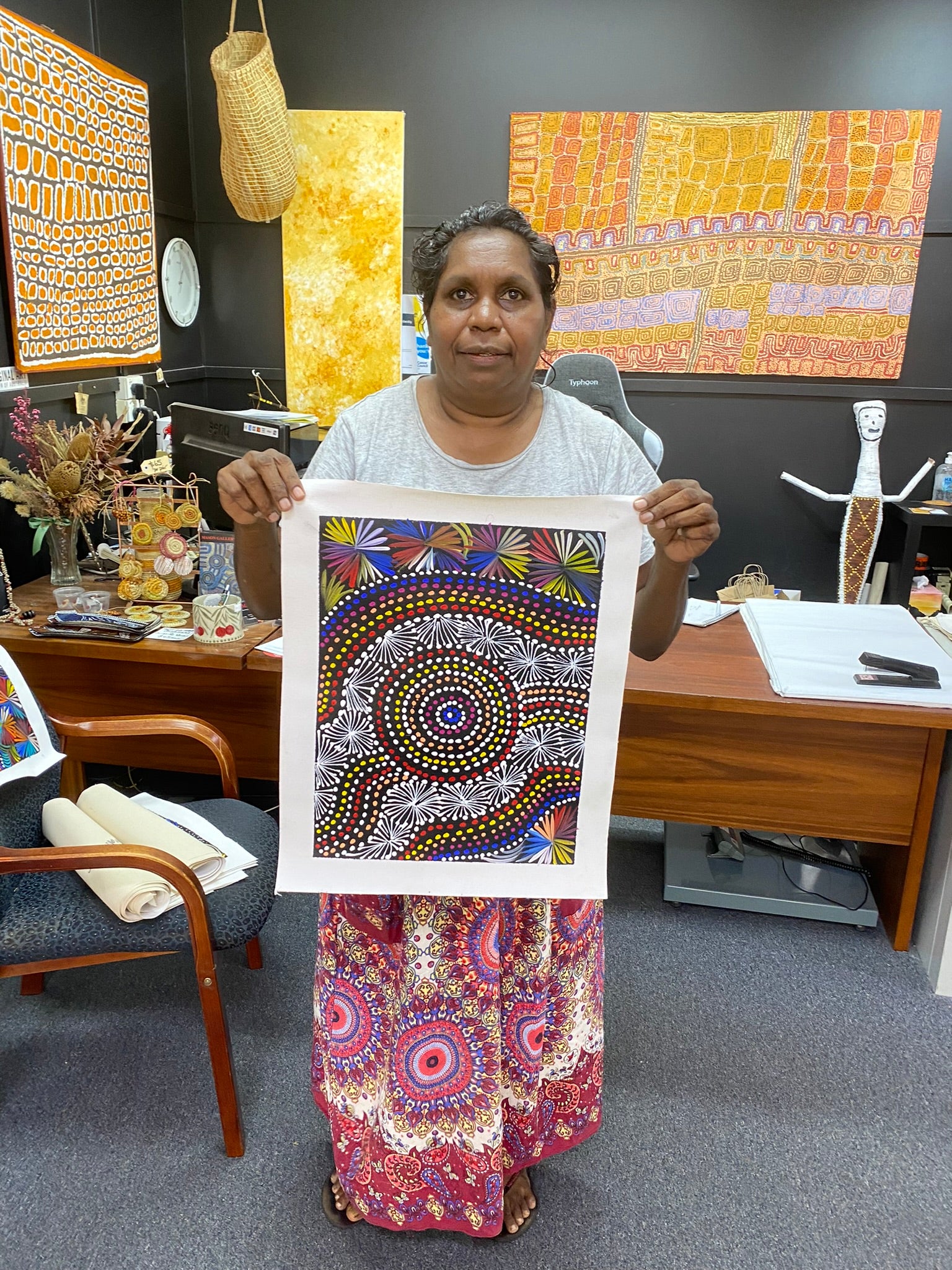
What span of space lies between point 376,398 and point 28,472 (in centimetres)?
165

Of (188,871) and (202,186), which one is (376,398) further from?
(202,186)

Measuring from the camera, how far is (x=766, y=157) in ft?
11.7

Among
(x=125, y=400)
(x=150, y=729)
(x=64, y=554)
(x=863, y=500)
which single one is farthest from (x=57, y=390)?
(x=863, y=500)

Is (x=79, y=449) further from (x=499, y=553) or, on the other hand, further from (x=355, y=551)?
(x=499, y=553)

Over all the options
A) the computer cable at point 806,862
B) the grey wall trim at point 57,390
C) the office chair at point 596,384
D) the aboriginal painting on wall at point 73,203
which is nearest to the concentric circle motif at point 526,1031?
the computer cable at point 806,862

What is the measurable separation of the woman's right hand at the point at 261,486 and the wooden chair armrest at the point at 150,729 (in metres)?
0.94

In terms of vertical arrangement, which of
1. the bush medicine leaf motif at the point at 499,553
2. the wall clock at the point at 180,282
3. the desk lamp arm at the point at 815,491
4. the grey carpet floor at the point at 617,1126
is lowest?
the grey carpet floor at the point at 617,1126

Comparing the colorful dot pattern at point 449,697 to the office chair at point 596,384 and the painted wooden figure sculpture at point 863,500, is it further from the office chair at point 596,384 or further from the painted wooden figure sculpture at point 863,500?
the painted wooden figure sculpture at point 863,500

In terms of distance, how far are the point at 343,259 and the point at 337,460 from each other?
117 inches

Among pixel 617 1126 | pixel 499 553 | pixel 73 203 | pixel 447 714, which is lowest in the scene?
pixel 617 1126

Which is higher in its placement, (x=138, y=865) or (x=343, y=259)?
(x=343, y=259)

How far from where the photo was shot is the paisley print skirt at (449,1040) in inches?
50.0

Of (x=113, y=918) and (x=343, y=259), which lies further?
(x=343, y=259)

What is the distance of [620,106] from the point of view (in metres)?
3.61
